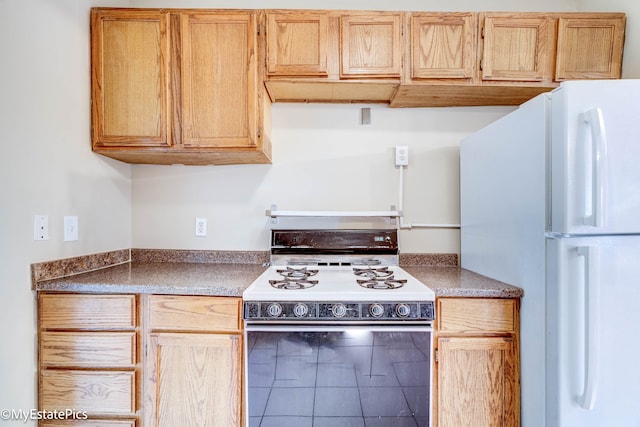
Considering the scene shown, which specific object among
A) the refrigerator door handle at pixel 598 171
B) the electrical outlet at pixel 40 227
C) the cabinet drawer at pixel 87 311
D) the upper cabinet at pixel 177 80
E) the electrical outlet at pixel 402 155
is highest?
the upper cabinet at pixel 177 80

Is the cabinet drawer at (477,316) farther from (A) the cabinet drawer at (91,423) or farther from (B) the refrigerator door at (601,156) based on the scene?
(A) the cabinet drawer at (91,423)

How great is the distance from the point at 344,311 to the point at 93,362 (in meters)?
1.12

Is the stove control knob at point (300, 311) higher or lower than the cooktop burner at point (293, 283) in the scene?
lower

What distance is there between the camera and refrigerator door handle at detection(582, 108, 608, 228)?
3.62 feet

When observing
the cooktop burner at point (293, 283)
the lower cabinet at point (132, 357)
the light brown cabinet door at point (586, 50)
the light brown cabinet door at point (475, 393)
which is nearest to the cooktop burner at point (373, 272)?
the cooktop burner at point (293, 283)

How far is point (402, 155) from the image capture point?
203 centimetres

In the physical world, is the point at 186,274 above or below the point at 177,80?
below

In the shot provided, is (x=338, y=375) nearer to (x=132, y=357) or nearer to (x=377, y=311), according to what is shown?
(x=377, y=311)

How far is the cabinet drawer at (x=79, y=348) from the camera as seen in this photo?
55.3 inches

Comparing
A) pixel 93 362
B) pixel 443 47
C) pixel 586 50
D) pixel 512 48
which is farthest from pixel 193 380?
pixel 586 50

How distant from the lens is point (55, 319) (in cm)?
142

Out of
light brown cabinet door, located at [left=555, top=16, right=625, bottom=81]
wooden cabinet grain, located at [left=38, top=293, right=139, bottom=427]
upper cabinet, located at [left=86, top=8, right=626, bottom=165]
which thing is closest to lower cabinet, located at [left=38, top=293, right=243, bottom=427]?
wooden cabinet grain, located at [left=38, top=293, right=139, bottom=427]

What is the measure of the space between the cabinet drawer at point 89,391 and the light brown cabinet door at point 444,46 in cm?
202

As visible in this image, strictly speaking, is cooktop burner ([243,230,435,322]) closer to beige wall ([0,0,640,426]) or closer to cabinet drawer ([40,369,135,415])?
beige wall ([0,0,640,426])
